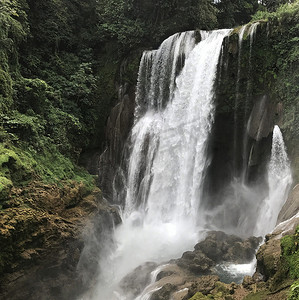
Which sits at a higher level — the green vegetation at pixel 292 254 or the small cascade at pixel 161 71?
the small cascade at pixel 161 71

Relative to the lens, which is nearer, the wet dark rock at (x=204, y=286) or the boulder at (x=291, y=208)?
the wet dark rock at (x=204, y=286)

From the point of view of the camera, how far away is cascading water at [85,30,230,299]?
14.6m

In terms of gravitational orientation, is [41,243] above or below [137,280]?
above

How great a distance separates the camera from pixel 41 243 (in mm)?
9039

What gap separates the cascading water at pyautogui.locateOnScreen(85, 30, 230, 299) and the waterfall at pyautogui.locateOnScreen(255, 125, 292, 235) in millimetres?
3125

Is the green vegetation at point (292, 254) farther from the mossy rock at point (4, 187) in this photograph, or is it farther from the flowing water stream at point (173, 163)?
the mossy rock at point (4, 187)

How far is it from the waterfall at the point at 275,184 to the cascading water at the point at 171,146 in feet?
10.3

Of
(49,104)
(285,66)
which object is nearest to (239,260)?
(285,66)

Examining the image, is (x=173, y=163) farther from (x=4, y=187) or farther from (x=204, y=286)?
(x=4, y=187)

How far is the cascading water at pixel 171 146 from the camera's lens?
1459 centimetres

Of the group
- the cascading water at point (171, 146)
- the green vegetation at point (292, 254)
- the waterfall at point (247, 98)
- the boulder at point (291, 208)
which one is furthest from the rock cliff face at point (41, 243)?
the waterfall at point (247, 98)

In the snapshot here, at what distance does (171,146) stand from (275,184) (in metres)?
5.91

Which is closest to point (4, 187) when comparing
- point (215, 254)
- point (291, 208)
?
point (215, 254)

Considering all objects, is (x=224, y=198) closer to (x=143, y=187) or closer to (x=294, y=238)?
(x=143, y=187)
